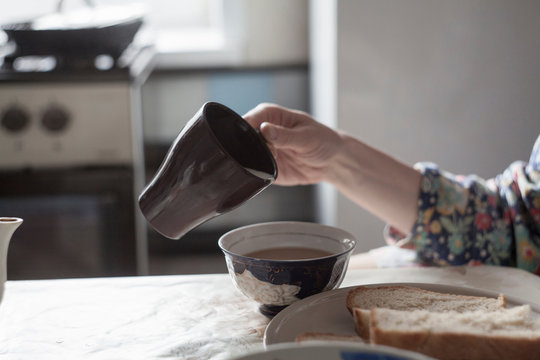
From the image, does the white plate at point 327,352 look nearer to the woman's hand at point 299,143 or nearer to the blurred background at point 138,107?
the woman's hand at point 299,143

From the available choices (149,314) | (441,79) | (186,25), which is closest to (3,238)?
(149,314)

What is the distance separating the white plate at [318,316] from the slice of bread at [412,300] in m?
0.02

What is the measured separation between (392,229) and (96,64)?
3.74 feet

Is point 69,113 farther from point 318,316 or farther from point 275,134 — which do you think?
point 318,316

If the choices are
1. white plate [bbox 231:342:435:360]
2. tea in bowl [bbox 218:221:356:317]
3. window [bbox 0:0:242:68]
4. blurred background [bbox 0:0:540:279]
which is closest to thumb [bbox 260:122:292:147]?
tea in bowl [bbox 218:221:356:317]

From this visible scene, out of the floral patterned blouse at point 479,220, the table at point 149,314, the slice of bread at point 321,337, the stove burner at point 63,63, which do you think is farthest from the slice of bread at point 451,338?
the stove burner at point 63,63

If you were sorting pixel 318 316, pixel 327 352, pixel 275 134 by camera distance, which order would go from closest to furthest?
pixel 327 352, pixel 318 316, pixel 275 134

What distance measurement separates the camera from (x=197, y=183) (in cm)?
73

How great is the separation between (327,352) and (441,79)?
1547 mm

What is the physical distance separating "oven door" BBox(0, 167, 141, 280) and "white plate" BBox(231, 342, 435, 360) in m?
1.40

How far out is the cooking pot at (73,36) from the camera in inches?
70.1

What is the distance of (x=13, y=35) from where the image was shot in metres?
1.79

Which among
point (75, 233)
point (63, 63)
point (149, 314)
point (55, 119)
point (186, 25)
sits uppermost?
point (186, 25)

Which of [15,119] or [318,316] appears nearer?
[318,316]
